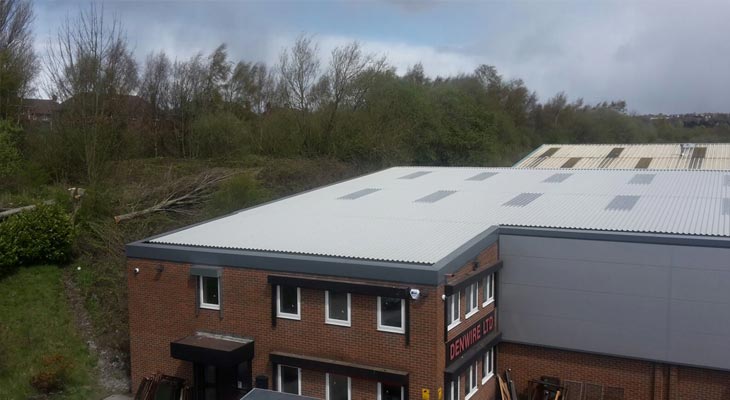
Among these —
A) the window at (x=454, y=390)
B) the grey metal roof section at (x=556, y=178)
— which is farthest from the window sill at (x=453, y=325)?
the grey metal roof section at (x=556, y=178)

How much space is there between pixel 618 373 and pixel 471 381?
3703 mm

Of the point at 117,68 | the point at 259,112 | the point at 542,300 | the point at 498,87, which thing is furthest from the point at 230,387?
the point at 498,87

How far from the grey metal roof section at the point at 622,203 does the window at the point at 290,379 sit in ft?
33.1

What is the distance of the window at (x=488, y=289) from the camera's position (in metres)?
16.5

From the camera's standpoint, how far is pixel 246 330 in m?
15.3

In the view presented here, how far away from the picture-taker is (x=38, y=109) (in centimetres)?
3350

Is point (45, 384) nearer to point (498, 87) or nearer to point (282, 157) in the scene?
point (282, 157)

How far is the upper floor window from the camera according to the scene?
16.5 metres

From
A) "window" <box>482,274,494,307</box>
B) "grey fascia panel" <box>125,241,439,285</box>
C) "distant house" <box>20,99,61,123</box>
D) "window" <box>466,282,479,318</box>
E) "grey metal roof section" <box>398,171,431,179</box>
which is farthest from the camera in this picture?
"distant house" <box>20,99,61,123</box>

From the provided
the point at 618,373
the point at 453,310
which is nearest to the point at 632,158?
the point at 618,373

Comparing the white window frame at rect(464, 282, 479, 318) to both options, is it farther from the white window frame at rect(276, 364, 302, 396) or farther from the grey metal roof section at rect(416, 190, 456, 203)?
the grey metal roof section at rect(416, 190, 456, 203)

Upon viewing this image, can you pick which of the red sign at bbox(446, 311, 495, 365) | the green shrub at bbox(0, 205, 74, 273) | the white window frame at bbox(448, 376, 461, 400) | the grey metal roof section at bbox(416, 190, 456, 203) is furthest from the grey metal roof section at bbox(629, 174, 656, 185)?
the green shrub at bbox(0, 205, 74, 273)

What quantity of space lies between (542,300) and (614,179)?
9.24 metres

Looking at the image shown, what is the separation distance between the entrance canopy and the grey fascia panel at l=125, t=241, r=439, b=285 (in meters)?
1.81
